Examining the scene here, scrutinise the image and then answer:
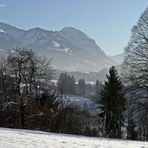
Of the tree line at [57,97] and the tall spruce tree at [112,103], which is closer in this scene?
the tree line at [57,97]

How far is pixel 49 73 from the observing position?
143ft

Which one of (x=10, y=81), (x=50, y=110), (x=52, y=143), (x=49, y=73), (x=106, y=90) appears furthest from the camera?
(x=106, y=90)

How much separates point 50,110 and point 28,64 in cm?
681

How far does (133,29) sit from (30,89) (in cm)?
1385

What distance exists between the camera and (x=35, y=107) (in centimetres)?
3797

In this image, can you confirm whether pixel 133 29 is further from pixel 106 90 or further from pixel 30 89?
pixel 106 90

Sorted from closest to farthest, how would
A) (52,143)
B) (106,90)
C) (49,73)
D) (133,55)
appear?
1. (52,143)
2. (133,55)
3. (49,73)
4. (106,90)

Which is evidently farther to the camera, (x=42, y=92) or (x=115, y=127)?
(x=115, y=127)

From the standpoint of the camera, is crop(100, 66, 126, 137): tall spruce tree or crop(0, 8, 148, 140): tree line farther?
crop(100, 66, 126, 137): tall spruce tree

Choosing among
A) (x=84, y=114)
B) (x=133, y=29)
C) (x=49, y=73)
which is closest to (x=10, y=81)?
(x=49, y=73)

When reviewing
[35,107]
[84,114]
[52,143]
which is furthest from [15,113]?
[52,143]

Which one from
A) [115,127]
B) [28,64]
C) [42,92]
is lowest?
[115,127]

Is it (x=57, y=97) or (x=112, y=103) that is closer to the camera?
(x=112, y=103)

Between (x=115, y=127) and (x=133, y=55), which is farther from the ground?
(x=133, y=55)
